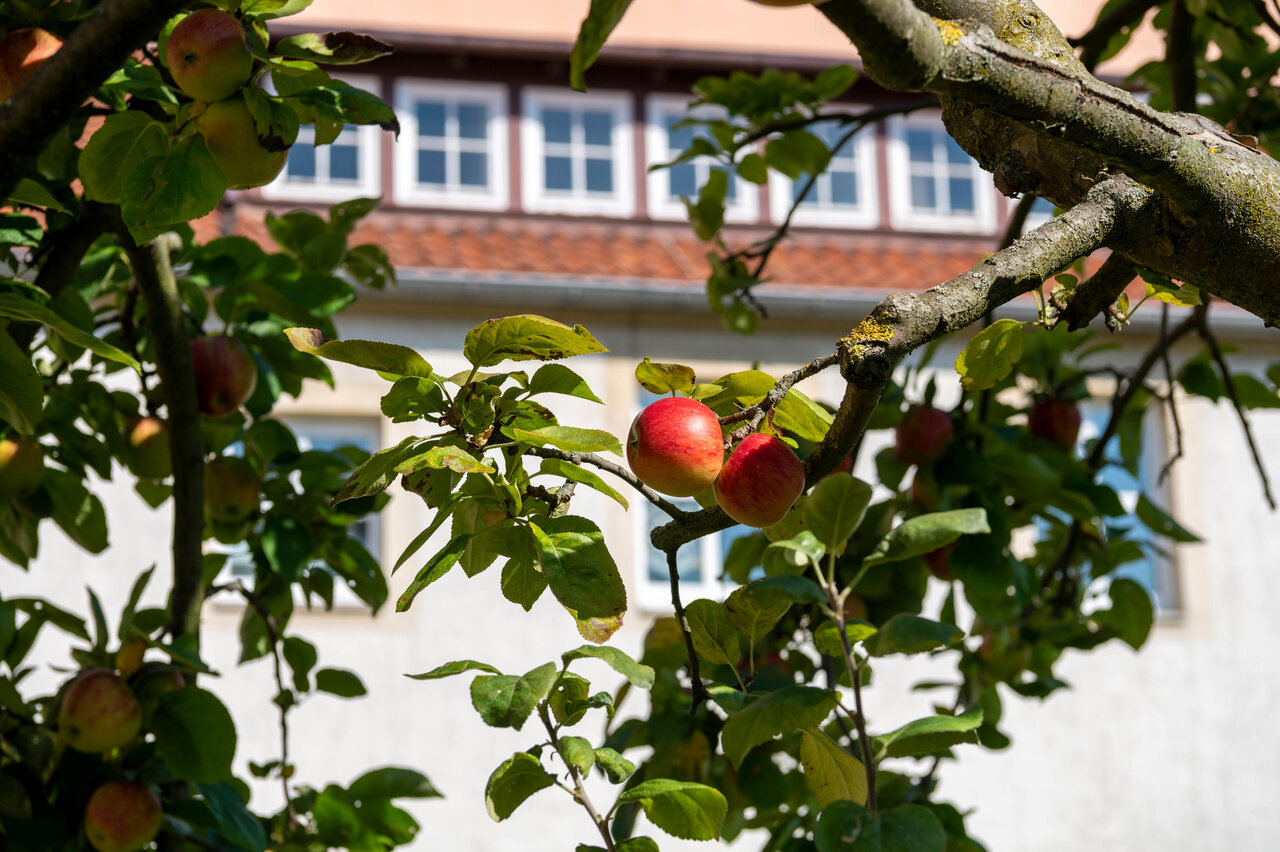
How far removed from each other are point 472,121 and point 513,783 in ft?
26.9

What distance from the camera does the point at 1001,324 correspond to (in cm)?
131

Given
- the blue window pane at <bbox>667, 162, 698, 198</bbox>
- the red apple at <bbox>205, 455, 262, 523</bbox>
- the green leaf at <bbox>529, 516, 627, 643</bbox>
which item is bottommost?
the blue window pane at <bbox>667, 162, 698, 198</bbox>

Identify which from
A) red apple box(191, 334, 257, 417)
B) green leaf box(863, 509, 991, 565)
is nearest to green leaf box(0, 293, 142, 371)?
green leaf box(863, 509, 991, 565)

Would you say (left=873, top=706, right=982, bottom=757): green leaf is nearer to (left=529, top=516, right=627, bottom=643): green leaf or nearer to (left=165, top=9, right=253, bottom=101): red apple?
(left=529, top=516, right=627, bottom=643): green leaf

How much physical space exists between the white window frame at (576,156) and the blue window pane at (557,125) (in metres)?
0.04

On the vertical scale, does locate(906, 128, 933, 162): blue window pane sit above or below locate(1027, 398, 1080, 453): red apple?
below

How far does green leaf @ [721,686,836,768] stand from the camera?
1.23 meters

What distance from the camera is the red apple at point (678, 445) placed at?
1.18 m

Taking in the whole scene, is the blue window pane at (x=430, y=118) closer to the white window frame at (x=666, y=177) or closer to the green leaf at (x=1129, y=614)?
the white window frame at (x=666, y=177)

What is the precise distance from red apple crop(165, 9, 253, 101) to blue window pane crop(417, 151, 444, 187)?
7627mm

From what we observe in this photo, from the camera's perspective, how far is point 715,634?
1330mm

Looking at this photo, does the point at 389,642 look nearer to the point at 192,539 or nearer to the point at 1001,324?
the point at 192,539

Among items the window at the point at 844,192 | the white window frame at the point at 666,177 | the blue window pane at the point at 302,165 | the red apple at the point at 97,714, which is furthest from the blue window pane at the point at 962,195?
the red apple at the point at 97,714

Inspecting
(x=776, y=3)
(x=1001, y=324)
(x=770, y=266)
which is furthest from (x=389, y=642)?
(x=776, y=3)
